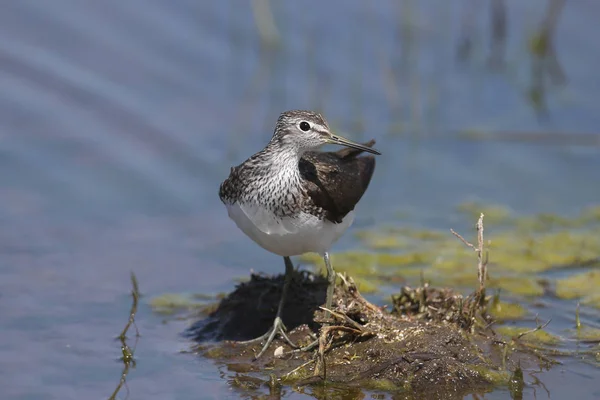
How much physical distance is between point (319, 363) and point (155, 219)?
3.44m

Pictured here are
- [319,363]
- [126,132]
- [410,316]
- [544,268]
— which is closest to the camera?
[319,363]

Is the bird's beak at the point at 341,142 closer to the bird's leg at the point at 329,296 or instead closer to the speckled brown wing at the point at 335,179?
the speckled brown wing at the point at 335,179

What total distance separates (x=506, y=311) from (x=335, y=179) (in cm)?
173

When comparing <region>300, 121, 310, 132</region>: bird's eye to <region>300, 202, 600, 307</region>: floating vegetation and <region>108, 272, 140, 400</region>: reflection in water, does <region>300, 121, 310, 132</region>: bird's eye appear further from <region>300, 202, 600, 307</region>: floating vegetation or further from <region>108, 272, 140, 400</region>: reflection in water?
<region>300, 202, 600, 307</region>: floating vegetation

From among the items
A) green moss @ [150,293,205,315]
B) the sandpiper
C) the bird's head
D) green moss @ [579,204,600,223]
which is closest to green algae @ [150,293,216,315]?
green moss @ [150,293,205,315]

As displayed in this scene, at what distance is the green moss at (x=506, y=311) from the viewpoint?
7.14 metres

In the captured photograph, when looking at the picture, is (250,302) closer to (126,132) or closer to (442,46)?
(126,132)

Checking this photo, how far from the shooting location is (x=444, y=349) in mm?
6031

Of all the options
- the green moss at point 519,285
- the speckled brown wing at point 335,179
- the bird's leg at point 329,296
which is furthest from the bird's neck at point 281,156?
the green moss at point 519,285

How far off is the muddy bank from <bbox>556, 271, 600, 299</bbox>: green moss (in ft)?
3.61

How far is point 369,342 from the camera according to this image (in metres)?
6.19

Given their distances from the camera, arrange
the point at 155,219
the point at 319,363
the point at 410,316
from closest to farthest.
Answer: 1. the point at 319,363
2. the point at 410,316
3. the point at 155,219

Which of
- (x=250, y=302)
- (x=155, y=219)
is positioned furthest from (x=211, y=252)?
(x=250, y=302)

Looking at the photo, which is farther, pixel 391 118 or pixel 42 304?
pixel 391 118
